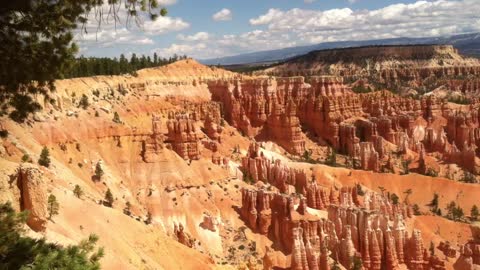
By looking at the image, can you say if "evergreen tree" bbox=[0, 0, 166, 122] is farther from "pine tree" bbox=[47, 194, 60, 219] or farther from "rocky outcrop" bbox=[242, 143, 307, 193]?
"rocky outcrop" bbox=[242, 143, 307, 193]

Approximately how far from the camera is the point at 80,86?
62594 millimetres

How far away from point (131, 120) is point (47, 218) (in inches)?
1713

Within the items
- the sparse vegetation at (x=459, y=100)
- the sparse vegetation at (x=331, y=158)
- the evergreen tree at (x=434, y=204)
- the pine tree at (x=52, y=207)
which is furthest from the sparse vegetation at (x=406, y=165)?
the pine tree at (x=52, y=207)

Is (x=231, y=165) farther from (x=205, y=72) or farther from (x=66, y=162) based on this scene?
(x=205, y=72)

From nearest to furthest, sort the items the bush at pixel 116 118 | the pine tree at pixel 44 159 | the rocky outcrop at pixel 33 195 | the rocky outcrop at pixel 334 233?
the rocky outcrop at pixel 33 195
the pine tree at pixel 44 159
the rocky outcrop at pixel 334 233
the bush at pixel 116 118

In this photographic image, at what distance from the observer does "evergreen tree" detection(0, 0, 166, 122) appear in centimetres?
1330

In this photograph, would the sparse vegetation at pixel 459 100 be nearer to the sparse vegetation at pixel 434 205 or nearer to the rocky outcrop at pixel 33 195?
the sparse vegetation at pixel 434 205

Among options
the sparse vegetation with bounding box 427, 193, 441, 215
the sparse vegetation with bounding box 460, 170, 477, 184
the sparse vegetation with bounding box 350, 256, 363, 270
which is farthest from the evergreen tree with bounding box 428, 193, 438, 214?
the sparse vegetation with bounding box 350, 256, 363, 270

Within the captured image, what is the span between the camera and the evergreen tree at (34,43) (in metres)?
13.3

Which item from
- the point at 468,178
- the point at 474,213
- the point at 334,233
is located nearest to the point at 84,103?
the point at 334,233

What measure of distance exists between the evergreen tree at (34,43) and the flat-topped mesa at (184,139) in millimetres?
39783

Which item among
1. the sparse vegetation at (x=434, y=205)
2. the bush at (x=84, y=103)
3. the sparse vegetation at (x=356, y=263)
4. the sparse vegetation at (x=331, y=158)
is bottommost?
the sparse vegetation at (x=434, y=205)

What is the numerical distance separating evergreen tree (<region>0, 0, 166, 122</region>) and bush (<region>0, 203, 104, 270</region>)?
11.9ft

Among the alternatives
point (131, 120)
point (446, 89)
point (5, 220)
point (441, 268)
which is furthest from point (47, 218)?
point (446, 89)
